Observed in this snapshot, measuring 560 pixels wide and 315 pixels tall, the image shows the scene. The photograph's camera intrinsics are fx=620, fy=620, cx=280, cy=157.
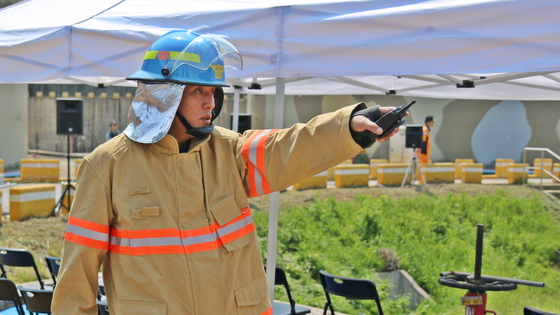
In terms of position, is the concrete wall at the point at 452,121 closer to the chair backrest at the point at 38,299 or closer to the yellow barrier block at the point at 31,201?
the yellow barrier block at the point at 31,201

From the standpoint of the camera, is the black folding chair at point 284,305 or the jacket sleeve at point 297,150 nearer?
the jacket sleeve at point 297,150

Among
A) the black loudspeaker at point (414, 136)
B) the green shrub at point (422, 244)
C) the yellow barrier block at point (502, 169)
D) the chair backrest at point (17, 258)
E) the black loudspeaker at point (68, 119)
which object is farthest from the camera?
the yellow barrier block at point (502, 169)

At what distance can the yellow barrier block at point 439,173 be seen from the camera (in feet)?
53.4

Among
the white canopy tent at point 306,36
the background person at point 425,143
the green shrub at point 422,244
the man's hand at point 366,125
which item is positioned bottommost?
the green shrub at point 422,244

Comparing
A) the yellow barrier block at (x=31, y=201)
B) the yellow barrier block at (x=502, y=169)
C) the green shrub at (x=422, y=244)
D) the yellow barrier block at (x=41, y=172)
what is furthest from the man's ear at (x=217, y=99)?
the yellow barrier block at (x=502, y=169)

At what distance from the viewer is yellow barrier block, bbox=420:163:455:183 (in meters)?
16.3

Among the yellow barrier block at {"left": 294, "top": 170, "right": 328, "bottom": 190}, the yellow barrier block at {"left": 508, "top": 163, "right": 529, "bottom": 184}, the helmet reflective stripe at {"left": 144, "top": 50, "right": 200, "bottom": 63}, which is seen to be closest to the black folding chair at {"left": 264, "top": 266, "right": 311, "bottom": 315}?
the helmet reflective stripe at {"left": 144, "top": 50, "right": 200, "bottom": 63}

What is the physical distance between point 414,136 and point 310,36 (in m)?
11.4

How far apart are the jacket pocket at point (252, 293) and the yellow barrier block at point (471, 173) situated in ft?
50.4

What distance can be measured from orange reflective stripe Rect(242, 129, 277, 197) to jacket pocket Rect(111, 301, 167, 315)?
1.67 feet

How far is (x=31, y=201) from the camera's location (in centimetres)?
1042

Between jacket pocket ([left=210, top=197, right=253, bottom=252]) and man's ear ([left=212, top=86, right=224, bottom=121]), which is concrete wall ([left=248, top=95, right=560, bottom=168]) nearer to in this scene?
man's ear ([left=212, top=86, right=224, bottom=121])

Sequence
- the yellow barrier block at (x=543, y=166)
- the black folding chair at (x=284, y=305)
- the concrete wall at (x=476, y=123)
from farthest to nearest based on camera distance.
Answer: the concrete wall at (x=476, y=123) → the yellow barrier block at (x=543, y=166) → the black folding chair at (x=284, y=305)

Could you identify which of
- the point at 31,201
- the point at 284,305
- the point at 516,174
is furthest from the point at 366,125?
the point at 516,174
